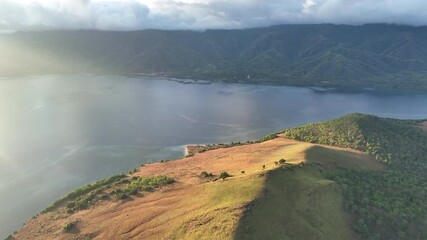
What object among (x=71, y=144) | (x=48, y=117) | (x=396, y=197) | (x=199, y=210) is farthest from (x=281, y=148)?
(x=48, y=117)

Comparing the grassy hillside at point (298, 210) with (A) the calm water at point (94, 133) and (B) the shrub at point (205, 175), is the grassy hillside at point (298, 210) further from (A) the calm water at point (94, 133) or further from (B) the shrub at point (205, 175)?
(A) the calm water at point (94, 133)

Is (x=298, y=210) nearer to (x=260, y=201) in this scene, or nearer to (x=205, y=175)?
(x=260, y=201)

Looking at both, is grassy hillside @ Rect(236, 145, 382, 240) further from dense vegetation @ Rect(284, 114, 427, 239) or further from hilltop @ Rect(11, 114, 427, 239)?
dense vegetation @ Rect(284, 114, 427, 239)

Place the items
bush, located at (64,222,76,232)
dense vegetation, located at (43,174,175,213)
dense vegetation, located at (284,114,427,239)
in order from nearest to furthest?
dense vegetation, located at (284,114,427,239) → bush, located at (64,222,76,232) → dense vegetation, located at (43,174,175,213)

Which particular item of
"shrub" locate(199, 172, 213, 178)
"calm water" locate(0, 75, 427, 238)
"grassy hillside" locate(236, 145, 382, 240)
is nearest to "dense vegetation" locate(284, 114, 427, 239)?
"grassy hillside" locate(236, 145, 382, 240)

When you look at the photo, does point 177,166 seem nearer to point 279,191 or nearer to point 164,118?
point 279,191

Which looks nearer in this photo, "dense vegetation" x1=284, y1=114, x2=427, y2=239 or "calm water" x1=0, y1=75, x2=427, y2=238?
"dense vegetation" x1=284, y1=114, x2=427, y2=239
